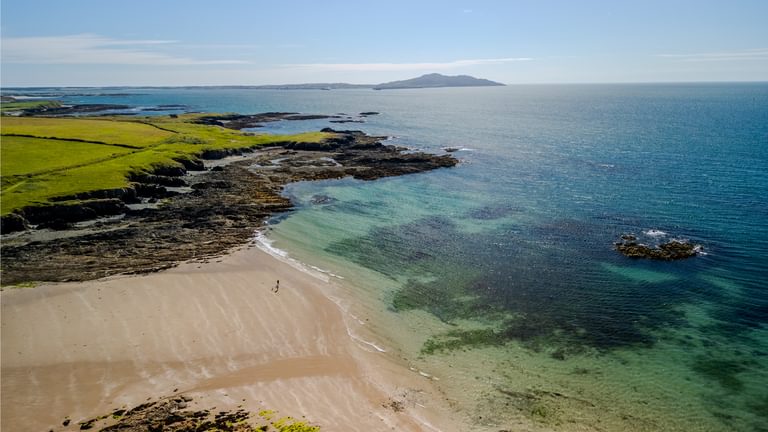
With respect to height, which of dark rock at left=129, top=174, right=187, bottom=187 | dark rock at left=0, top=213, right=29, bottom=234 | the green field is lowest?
dark rock at left=0, top=213, right=29, bottom=234

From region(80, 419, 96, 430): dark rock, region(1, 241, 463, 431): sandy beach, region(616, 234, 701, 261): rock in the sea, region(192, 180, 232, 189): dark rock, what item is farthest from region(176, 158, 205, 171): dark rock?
region(616, 234, 701, 261): rock in the sea

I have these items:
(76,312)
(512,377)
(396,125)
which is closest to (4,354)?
(76,312)

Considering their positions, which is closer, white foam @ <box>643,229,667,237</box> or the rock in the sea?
the rock in the sea

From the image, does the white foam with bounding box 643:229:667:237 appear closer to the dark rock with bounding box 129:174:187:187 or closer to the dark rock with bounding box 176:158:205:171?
the dark rock with bounding box 129:174:187:187

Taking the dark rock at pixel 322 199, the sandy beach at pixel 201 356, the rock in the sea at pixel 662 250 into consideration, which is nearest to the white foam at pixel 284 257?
the sandy beach at pixel 201 356

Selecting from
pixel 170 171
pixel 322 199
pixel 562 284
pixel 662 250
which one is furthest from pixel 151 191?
pixel 662 250

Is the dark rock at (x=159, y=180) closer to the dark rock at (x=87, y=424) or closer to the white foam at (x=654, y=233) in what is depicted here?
the dark rock at (x=87, y=424)
